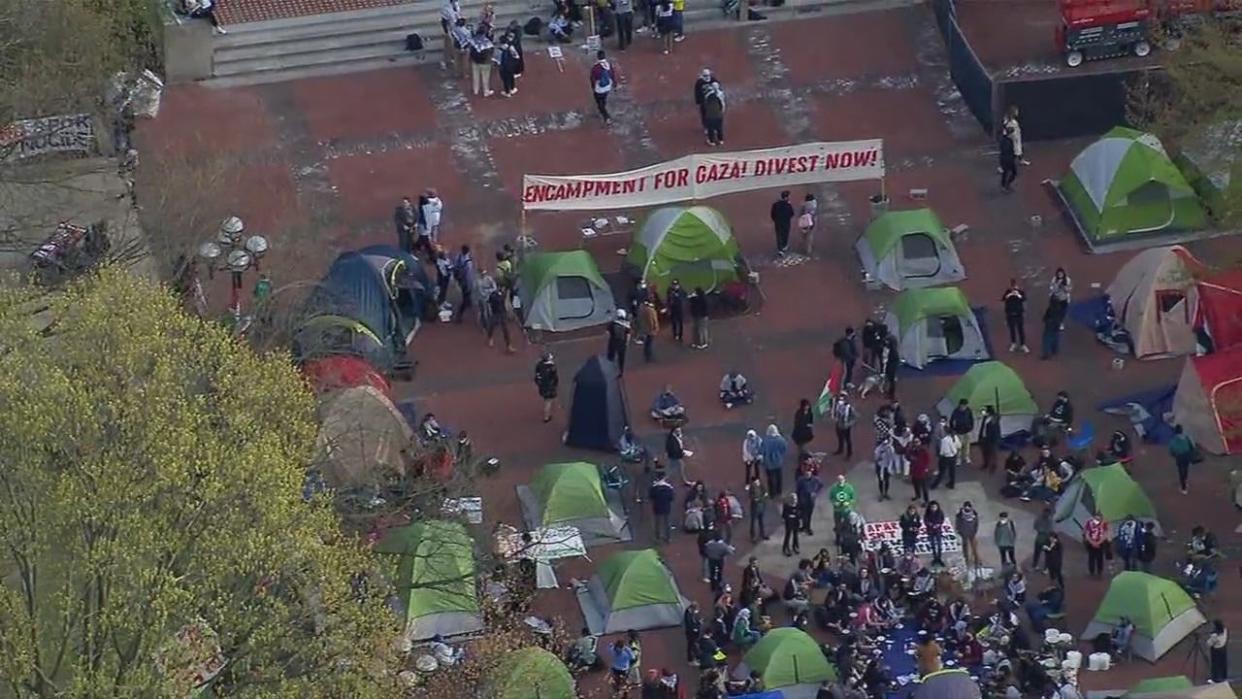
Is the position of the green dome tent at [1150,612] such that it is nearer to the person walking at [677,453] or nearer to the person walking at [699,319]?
the person walking at [677,453]

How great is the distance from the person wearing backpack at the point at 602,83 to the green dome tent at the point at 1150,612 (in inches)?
650

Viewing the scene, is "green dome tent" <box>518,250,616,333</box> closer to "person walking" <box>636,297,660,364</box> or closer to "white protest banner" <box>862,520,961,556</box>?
"person walking" <box>636,297,660,364</box>

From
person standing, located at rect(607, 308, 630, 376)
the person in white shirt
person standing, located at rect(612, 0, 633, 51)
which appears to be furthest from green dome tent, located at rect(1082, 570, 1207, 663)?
person standing, located at rect(612, 0, 633, 51)

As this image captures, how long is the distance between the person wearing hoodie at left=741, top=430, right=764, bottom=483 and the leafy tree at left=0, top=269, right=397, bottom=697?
1066cm

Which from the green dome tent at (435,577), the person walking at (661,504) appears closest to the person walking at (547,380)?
the person walking at (661,504)

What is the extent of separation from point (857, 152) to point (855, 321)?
10.8 feet

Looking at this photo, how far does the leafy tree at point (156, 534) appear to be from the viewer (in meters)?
29.1

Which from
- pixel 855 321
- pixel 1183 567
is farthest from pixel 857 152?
Result: pixel 1183 567

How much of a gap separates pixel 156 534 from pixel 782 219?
812 inches

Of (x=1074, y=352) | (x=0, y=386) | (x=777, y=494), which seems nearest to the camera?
(x=0, y=386)

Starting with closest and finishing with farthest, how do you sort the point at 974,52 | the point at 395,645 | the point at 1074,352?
the point at 395,645, the point at 1074,352, the point at 974,52

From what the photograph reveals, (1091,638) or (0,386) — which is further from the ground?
(0,386)

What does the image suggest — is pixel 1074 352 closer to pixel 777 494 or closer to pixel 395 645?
pixel 777 494

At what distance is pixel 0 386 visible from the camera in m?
30.7
